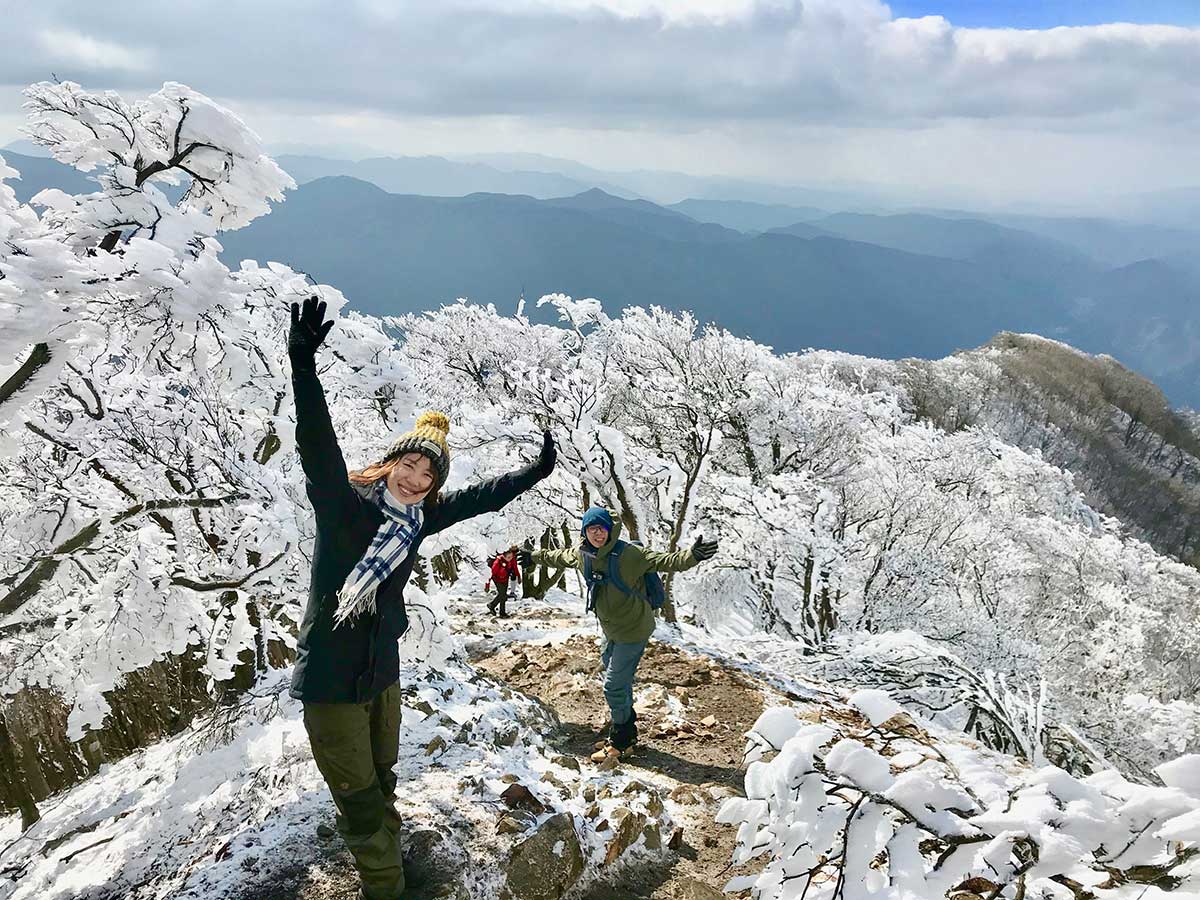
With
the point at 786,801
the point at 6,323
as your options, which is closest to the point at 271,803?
the point at 6,323

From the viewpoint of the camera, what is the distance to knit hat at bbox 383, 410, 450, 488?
9.51 ft

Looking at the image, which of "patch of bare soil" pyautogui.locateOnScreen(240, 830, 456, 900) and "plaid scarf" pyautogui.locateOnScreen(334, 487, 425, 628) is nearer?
"plaid scarf" pyautogui.locateOnScreen(334, 487, 425, 628)

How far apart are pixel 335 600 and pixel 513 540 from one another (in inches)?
582

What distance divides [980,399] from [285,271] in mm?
83436

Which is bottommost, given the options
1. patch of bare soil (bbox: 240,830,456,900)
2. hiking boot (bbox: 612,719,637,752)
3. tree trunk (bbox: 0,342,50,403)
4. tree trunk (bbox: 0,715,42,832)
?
tree trunk (bbox: 0,715,42,832)

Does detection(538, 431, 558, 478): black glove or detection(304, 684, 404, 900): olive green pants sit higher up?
detection(538, 431, 558, 478): black glove

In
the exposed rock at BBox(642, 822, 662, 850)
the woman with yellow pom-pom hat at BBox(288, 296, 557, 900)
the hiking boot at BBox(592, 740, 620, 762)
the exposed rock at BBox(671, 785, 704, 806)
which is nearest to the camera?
the woman with yellow pom-pom hat at BBox(288, 296, 557, 900)

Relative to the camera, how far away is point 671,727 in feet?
21.3

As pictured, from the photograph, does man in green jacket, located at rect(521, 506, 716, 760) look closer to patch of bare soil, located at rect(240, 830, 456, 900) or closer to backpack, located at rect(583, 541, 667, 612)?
backpack, located at rect(583, 541, 667, 612)

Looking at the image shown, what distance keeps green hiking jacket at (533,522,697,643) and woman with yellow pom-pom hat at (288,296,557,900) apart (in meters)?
2.34

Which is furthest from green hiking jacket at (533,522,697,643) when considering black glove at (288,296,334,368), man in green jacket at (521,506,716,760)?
black glove at (288,296,334,368)

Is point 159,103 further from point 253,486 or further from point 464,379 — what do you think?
point 464,379

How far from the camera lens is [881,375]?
7031cm

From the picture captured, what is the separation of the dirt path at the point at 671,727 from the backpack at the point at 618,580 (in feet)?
4.92
